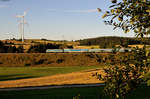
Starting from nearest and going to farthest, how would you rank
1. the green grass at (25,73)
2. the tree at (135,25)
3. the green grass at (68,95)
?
the tree at (135,25) → the green grass at (68,95) → the green grass at (25,73)

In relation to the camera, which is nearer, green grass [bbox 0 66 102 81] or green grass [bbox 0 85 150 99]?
green grass [bbox 0 85 150 99]

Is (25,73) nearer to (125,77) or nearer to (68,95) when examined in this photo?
(68,95)

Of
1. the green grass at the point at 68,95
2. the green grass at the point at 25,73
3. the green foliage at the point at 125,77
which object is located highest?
the green foliage at the point at 125,77

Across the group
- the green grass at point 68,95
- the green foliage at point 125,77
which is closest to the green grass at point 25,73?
the green grass at point 68,95

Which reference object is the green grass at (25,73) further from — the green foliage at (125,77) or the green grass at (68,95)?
the green foliage at (125,77)

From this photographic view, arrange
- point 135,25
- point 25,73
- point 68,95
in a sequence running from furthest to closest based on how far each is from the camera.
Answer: point 25,73 → point 68,95 → point 135,25

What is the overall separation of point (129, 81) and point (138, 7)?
2.19 m

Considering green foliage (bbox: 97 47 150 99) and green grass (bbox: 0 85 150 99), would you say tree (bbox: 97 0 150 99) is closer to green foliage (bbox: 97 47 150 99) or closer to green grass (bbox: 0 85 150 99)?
green foliage (bbox: 97 47 150 99)

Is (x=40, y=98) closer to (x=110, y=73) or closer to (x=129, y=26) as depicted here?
(x=110, y=73)

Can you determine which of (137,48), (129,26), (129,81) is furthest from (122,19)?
(129,81)

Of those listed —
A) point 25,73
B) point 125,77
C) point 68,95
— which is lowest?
point 25,73

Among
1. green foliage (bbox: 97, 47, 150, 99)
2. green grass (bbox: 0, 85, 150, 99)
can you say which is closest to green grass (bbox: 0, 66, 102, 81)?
green grass (bbox: 0, 85, 150, 99)

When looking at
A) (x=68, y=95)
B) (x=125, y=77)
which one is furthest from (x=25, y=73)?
(x=125, y=77)

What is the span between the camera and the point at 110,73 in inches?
269
